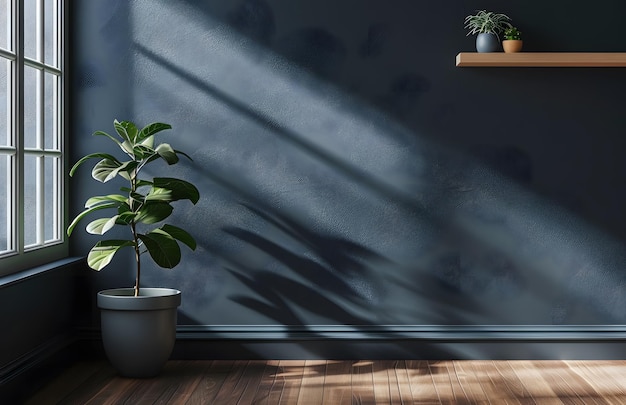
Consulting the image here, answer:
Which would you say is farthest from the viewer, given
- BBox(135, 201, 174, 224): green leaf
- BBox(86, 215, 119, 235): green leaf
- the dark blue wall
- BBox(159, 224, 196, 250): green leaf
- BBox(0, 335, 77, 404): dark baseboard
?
the dark blue wall

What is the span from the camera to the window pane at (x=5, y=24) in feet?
11.2

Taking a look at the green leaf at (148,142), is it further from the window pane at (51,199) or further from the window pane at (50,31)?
the window pane at (50,31)

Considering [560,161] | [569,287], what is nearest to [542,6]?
[560,161]

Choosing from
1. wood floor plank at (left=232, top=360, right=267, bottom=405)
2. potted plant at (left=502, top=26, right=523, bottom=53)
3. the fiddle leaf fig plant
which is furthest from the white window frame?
potted plant at (left=502, top=26, right=523, bottom=53)

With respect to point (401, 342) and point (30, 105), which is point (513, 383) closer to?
point (401, 342)

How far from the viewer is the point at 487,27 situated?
4.06 metres

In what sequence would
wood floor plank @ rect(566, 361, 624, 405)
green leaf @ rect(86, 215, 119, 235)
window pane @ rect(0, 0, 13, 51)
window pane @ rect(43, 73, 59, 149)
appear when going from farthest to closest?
1. window pane @ rect(43, 73, 59, 149)
2. green leaf @ rect(86, 215, 119, 235)
3. wood floor plank @ rect(566, 361, 624, 405)
4. window pane @ rect(0, 0, 13, 51)

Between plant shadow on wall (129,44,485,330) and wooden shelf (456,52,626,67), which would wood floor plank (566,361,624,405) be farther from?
wooden shelf (456,52,626,67)

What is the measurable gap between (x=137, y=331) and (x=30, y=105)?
1.23 meters

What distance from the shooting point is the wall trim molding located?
420cm

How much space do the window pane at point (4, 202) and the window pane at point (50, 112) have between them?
54 cm

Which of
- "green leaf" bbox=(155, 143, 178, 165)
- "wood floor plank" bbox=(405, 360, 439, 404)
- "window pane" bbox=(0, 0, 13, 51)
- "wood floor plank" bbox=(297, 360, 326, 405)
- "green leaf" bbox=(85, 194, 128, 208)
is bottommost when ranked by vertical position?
"wood floor plank" bbox=(297, 360, 326, 405)

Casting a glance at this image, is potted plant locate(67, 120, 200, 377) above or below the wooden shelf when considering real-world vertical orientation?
below

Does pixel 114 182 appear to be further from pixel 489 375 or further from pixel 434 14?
pixel 489 375
